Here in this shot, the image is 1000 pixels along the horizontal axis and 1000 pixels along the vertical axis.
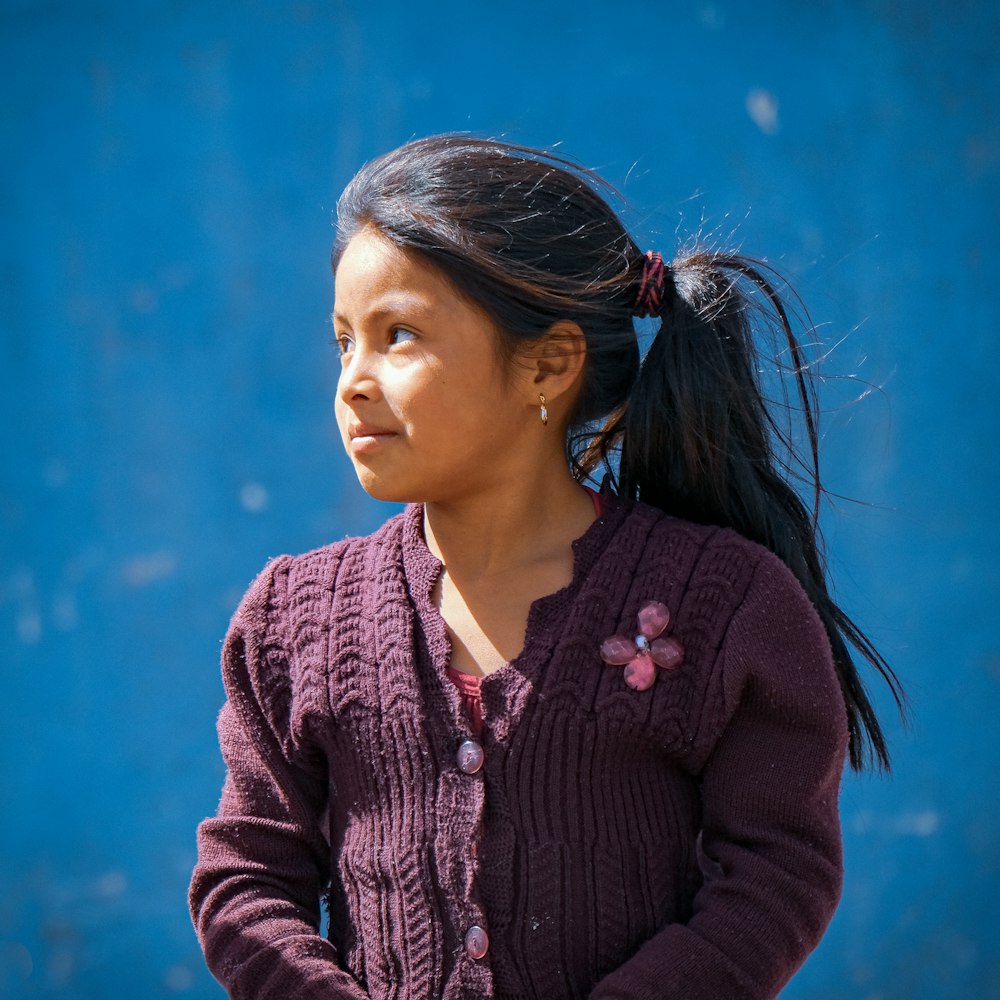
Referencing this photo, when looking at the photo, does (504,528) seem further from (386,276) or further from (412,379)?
(386,276)

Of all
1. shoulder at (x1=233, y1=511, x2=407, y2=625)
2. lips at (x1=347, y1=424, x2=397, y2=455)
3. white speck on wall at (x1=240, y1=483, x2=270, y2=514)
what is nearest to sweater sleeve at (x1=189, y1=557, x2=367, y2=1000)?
shoulder at (x1=233, y1=511, x2=407, y2=625)

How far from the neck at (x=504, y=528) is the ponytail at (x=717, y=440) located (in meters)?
0.16

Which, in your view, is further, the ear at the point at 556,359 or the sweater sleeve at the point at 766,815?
the ear at the point at 556,359

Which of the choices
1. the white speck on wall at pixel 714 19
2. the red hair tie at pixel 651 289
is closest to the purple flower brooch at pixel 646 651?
the red hair tie at pixel 651 289

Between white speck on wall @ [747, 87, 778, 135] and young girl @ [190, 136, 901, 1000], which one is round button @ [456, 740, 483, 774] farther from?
white speck on wall @ [747, 87, 778, 135]

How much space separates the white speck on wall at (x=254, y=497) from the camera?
3.45m

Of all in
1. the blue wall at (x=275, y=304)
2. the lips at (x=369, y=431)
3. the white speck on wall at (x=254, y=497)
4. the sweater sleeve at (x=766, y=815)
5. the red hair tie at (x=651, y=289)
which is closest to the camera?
the sweater sleeve at (x=766, y=815)

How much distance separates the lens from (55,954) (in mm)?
3564

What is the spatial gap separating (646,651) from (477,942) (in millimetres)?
469

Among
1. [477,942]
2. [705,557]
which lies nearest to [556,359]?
[705,557]

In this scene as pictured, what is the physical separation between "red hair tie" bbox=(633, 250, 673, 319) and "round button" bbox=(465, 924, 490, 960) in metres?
0.98

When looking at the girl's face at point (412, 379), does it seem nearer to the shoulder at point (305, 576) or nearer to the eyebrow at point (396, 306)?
the eyebrow at point (396, 306)

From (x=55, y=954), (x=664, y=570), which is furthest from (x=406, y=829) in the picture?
(x=55, y=954)

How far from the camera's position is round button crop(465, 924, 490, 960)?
82.2 inches
